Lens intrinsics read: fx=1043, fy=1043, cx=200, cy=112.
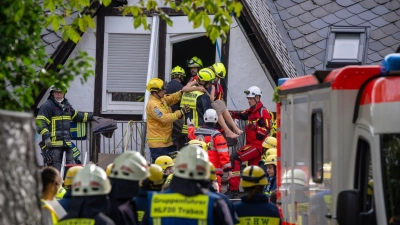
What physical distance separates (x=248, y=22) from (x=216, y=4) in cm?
1051

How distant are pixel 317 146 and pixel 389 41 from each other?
1201 cm

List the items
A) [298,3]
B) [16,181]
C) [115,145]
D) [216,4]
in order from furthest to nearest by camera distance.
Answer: [298,3], [115,145], [216,4], [16,181]

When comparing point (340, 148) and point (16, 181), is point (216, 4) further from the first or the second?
point (16, 181)

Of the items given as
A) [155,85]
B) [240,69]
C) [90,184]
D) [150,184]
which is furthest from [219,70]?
[90,184]

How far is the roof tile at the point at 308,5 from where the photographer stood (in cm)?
2133

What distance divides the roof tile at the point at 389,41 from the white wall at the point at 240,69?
2640 millimetres

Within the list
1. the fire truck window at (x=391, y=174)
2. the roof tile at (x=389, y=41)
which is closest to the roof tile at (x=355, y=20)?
the roof tile at (x=389, y=41)

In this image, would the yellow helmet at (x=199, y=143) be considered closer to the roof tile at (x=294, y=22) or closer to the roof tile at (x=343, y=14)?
the roof tile at (x=294, y=22)

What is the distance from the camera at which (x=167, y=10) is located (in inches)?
758

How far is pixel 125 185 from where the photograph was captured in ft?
27.1

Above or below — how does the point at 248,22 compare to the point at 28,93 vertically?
above

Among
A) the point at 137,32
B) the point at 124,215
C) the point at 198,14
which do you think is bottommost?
the point at 124,215

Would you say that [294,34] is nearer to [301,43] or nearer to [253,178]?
[301,43]

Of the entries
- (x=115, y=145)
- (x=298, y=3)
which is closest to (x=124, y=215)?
(x=115, y=145)
